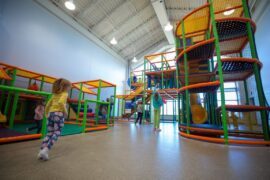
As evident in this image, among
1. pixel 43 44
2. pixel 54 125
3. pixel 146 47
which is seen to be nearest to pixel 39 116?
pixel 54 125

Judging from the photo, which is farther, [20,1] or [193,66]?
[20,1]

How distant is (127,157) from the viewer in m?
1.72

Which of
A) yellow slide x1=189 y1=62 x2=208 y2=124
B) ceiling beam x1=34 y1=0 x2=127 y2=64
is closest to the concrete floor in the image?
yellow slide x1=189 y1=62 x2=208 y2=124

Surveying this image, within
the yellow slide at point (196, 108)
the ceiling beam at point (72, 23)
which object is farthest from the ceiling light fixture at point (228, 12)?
the ceiling beam at point (72, 23)

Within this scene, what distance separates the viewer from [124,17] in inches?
384

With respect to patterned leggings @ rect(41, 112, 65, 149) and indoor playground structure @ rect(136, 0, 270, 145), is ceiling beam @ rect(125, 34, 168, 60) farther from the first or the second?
patterned leggings @ rect(41, 112, 65, 149)

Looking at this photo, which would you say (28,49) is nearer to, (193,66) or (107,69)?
(107,69)

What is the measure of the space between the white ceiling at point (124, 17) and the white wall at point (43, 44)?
1227mm

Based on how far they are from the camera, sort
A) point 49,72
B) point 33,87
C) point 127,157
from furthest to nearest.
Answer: point 49,72 → point 33,87 → point 127,157

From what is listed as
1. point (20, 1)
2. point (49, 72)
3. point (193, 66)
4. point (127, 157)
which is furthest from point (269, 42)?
point (20, 1)

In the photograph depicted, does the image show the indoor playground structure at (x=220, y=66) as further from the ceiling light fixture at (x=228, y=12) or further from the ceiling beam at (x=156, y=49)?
the ceiling beam at (x=156, y=49)

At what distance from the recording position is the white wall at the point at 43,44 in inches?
232

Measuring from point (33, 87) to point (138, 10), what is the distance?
871 centimetres

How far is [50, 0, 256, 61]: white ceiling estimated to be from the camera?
8492mm
